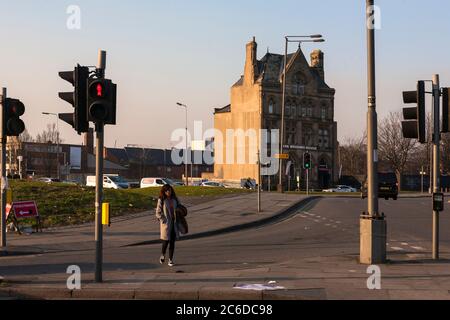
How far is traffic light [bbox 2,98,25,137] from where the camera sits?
16.7 m

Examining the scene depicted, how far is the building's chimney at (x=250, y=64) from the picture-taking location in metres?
85.3

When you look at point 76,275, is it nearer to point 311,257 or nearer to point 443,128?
point 311,257

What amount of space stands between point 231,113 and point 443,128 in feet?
250

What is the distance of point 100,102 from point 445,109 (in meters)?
7.52

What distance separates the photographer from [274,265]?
13.6m

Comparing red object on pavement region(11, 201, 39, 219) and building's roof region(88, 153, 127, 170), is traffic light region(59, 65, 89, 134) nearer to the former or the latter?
red object on pavement region(11, 201, 39, 219)

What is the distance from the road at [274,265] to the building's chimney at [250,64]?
63.7 meters

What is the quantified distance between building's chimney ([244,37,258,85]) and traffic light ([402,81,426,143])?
235 ft

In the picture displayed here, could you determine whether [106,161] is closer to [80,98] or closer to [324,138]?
[324,138]

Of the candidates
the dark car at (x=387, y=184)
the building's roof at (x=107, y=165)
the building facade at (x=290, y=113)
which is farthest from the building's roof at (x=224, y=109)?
the dark car at (x=387, y=184)

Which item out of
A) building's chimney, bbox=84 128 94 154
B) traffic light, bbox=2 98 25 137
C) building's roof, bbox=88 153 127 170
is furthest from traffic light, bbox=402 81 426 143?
building's roof, bbox=88 153 127 170

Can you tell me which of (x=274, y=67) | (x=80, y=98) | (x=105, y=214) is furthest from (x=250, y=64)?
(x=105, y=214)
